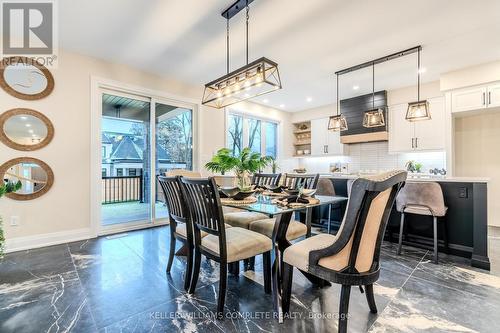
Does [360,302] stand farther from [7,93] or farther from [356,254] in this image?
[7,93]

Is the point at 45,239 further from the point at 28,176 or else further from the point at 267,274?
the point at 267,274

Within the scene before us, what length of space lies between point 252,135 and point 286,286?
478 centimetres

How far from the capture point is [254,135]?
6.20 meters

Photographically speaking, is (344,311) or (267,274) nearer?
(344,311)

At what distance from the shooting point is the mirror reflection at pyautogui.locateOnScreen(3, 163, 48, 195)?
3.04 meters

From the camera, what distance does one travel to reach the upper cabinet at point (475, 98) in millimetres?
3813

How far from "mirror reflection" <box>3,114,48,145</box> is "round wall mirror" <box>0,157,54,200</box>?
0.25 meters

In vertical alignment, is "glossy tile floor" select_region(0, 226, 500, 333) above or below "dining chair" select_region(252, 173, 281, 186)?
below

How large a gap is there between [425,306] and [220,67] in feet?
13.0

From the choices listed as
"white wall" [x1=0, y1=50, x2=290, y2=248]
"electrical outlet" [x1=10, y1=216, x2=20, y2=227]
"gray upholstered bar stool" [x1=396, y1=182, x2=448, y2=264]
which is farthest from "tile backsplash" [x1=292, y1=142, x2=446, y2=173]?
"electrical outlet" [x1=10, y1=216, x2=20, y2=227]

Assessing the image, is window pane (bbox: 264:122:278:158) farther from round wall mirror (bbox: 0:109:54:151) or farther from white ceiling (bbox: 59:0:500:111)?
round wall mirror (bbox: 0:109:54:151)

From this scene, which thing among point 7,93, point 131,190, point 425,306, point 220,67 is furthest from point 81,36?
point 425,306

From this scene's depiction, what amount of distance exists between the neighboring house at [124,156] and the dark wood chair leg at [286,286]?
11.1ft

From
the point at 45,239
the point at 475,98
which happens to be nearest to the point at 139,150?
the point at 45,239
